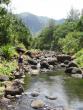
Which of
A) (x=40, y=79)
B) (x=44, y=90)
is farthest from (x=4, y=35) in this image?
(x=44, y=90)

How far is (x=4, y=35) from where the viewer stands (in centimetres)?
5288

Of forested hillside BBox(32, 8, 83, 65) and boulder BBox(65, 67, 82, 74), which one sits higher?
boulder BBox(65, 67, 82, 74)

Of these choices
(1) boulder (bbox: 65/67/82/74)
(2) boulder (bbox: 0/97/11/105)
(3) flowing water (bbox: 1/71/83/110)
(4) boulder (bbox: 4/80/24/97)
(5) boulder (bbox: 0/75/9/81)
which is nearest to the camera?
(2) boulder (bbox: 0/97/11/105)

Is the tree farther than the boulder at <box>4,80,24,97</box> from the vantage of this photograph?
Yes

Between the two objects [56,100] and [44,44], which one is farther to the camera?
[44,44]


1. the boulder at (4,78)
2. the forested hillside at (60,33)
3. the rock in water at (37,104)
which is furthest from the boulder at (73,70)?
the forested hillside at (60,33)

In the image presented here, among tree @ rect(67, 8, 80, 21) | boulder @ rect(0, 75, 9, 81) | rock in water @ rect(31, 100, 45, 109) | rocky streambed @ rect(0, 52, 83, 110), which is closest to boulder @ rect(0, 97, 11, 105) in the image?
rocky streambed @ rect(0, 52, 83, 110)

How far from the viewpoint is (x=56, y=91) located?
87.5ft

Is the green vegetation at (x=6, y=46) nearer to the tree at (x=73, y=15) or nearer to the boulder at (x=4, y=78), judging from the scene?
the boulder at (x=4, y=78)

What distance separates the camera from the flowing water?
71.6ft

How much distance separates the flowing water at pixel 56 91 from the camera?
71.6ft

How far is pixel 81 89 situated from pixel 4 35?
91.5 feet

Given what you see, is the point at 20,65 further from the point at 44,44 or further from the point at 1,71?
the point at 44,44

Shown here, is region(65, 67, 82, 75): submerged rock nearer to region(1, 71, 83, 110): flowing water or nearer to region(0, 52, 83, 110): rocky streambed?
region(1, 71, 83, 110): flowing water
